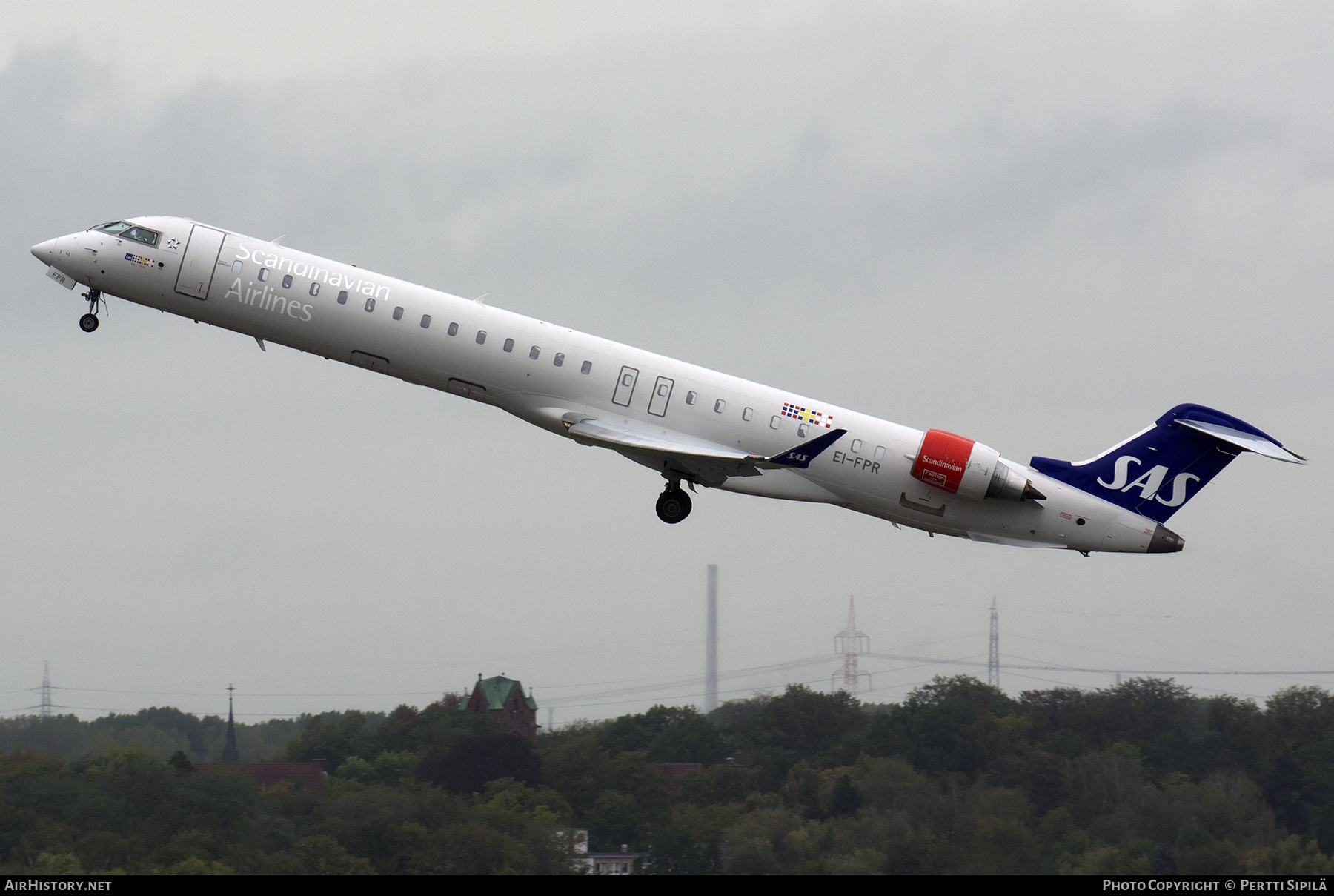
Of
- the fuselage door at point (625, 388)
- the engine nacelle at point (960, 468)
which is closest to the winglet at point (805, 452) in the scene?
the engine nacelle at point (960, 468)

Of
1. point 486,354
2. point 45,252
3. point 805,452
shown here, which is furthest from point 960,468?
point 45,252

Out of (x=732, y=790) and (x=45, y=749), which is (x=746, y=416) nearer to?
(x=732, y=790)

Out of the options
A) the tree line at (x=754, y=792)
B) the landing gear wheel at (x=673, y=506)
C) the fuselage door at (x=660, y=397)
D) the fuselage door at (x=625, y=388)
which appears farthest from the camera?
the tree line at (x=754, y=792)

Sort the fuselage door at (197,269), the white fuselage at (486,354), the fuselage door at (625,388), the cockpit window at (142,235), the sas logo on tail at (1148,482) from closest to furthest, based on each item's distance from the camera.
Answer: the white fuselage at (486,354)
the fuselage door at (197,269)
the cockpit window at (142,235)
the fuselage door at (625,388)
the sas logo on tail at (1148,482)

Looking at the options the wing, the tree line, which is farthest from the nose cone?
the tree line

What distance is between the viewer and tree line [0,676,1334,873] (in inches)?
2383

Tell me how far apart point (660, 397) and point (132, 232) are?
575 inches

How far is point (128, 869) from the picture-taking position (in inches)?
2376

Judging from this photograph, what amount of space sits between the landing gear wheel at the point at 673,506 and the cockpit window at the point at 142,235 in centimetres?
1521

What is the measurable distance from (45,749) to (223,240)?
45.8m

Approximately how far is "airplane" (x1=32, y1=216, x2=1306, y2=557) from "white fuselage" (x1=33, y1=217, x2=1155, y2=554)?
41 mm

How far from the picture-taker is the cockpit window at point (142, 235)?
1441 inches

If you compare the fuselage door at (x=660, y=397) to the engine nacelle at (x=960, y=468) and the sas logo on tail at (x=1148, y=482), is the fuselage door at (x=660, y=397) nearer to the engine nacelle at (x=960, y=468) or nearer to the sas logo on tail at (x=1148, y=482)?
the engine nacelle at (x=960, y=468)
